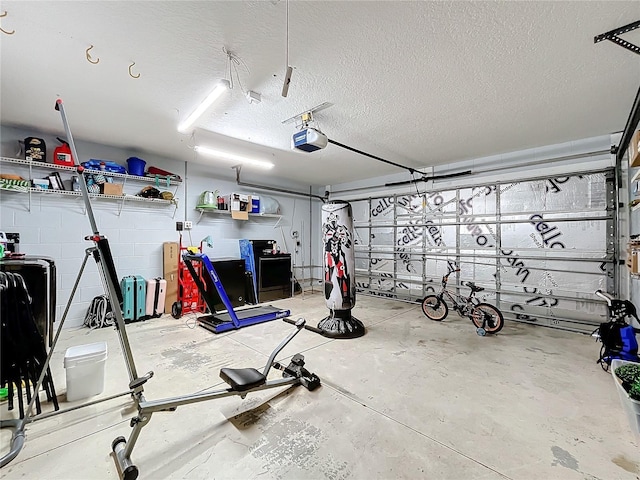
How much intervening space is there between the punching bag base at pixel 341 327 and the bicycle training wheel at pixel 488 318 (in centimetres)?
185

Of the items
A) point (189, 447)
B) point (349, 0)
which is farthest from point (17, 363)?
point (349, 0)

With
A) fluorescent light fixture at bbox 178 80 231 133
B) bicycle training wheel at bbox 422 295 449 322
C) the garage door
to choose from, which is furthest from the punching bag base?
fluorescent light fixture at bbox 178 80 231 133

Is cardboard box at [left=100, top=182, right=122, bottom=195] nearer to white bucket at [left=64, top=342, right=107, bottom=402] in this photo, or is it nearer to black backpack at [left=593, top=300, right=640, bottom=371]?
white bucket at [left=64, top=342, right=107, bottom=402]

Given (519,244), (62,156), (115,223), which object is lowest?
(519,244)

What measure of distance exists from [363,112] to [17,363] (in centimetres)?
380

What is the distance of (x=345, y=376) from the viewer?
267 cm

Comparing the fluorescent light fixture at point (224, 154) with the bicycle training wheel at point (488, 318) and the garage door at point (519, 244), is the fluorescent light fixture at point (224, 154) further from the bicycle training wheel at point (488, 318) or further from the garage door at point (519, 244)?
the bicycle training wheel at point (488, 318)

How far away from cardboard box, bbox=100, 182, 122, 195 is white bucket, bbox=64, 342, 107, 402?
2.84 metres

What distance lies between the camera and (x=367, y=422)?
6.56 ft

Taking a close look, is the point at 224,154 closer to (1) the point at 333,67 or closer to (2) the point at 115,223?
(2) the point at 115,223

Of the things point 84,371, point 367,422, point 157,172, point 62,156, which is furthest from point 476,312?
point 62,156

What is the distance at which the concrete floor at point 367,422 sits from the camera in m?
1.60

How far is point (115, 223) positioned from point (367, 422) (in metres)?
4.88

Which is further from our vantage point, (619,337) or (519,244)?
(519,244)
